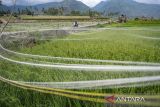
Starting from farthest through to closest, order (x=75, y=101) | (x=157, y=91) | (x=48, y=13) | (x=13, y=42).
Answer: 1. (x=48, y=13)
2. (x=13, y=42)
3. (x=75, y=101)
4. (x=157, y=91)

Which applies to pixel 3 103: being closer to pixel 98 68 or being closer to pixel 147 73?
pixel 98 68

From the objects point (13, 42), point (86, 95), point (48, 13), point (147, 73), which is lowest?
point (48, 13)

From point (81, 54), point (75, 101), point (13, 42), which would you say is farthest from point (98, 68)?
point (13, 42)

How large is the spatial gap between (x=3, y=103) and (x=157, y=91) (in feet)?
5.27

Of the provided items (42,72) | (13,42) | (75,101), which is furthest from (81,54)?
(13,42)

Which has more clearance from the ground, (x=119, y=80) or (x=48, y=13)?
(x=119, y=80)

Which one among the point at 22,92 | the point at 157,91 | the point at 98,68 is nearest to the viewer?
the point at 157,91

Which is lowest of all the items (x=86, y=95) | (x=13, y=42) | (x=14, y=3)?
(x=13, y=42)

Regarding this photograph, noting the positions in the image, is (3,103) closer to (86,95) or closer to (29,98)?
(29,98)

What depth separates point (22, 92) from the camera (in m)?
3.64

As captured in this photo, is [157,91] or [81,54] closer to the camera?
[157,91]

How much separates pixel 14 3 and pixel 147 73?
128 cm

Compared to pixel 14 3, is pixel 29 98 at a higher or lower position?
lower

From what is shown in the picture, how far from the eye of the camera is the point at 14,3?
2.99m
